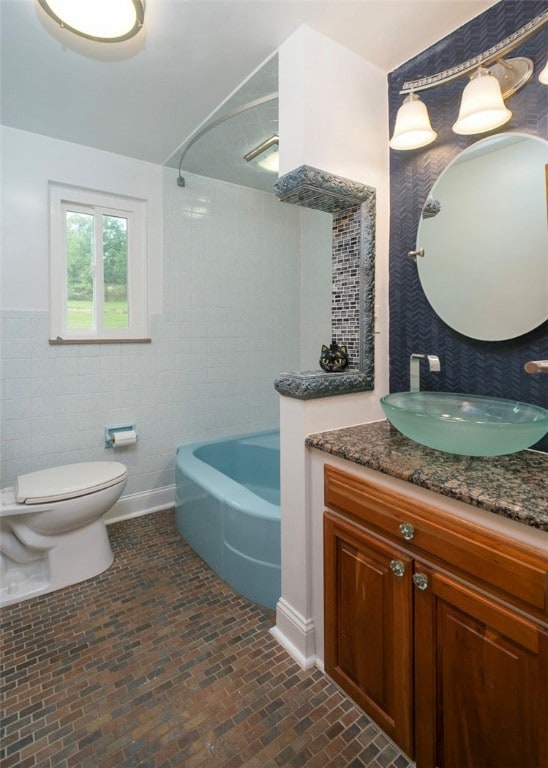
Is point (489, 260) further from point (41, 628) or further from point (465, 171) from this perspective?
point (41, 628)

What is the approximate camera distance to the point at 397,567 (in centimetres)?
105

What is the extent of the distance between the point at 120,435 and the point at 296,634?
5.26ft

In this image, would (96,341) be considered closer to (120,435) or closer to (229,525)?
(120,435)

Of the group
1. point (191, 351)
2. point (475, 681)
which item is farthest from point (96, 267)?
point (475, 681)

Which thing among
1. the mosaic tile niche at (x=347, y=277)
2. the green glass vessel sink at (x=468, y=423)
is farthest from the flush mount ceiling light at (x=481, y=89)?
the green glass vessel sink at (x=468, y=423)

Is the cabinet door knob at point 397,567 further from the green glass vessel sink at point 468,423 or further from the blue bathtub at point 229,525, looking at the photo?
the blue bathtub at point 229,525

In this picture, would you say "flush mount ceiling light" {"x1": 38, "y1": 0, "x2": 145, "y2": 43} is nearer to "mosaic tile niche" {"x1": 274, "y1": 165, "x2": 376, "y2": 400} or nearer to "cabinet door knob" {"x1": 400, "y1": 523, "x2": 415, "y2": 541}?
"mosaic tile niche" {"x1": 274, "y1": 165, "x2": 376, "y2": 400}

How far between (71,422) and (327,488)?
5.90ft

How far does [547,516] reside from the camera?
0.76m

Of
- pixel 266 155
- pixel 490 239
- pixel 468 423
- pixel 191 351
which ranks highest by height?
pixel 266 155

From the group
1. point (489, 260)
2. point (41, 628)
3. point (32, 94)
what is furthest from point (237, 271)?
point (41, 628)

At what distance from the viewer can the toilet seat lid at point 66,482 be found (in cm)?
179

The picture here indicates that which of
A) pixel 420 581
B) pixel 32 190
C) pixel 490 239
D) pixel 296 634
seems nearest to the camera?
pixel 420 581

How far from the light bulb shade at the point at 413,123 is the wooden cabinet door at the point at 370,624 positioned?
4.43ft
